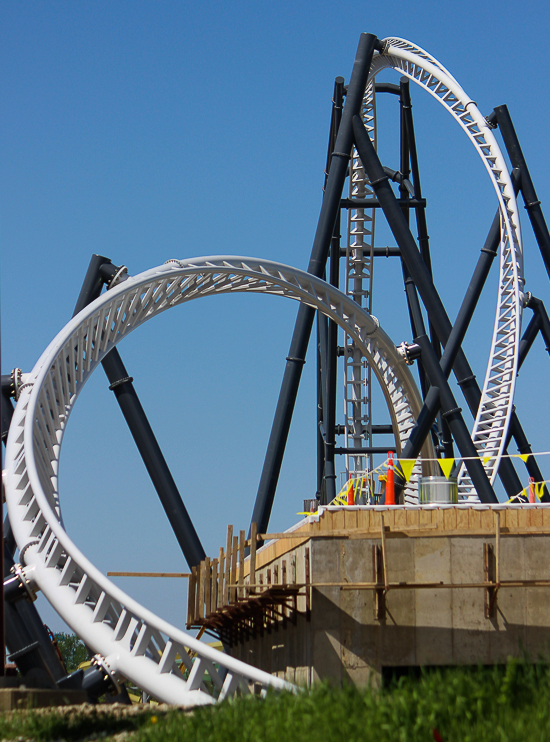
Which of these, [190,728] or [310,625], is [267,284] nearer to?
[310,625]

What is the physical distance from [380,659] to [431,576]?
1.31 meters

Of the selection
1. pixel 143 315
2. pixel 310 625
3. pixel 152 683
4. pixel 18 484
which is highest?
pixel 143 315

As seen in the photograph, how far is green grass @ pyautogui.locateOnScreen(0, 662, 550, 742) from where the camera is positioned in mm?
7227

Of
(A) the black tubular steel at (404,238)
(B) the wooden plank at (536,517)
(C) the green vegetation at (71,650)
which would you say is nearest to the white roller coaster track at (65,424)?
(A) the black tubular steel at (404,238)

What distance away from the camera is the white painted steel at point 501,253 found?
2371 centimetres

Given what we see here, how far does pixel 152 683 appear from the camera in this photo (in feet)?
38.4

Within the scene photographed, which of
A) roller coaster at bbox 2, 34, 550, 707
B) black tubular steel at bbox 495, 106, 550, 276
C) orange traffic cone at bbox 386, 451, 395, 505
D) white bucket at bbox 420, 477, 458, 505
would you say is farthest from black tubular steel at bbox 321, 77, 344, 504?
white bucket at bbox 420, 477, 458, 505

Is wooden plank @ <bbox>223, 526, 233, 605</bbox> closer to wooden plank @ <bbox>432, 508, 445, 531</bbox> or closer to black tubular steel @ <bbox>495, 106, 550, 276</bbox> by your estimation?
wooden plank @ <bbox>432, 508, 445, 531</bbox>

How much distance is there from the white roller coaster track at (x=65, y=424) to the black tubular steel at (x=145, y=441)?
59.7 inches

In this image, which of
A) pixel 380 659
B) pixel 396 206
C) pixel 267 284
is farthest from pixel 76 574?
pixel 396 206

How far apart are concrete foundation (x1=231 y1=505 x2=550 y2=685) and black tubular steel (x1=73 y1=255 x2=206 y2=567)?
6.79 m

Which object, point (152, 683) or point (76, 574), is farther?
point (76, 574)

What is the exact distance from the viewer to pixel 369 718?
7.50 meters

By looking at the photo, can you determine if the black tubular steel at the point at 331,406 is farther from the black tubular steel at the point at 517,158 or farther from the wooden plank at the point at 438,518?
the wooden plank at the point at 438,518
